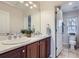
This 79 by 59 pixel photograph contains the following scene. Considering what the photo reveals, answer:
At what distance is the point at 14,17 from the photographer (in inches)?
104

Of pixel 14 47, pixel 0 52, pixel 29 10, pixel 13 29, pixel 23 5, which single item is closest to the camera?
pixel 0 52

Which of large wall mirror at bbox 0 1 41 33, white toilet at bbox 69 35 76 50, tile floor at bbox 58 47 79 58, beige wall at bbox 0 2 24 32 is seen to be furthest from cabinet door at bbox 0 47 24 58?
white toilet at bbox 69 35 76 50

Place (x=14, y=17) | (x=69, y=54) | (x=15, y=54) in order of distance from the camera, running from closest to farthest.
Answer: (x=15, y=54), (x=14, y=17), (x=69, y=54)

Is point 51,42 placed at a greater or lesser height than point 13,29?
lesser

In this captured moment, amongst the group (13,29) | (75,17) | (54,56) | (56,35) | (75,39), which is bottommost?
(54,56)

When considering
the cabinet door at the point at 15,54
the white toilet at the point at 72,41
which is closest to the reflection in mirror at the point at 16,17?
the cabinet door at the point at 15,54

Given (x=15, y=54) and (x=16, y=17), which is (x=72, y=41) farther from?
(x=15, y=54)

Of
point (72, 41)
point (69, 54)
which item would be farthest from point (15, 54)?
point (72, 41)

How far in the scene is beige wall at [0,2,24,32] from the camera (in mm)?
2354

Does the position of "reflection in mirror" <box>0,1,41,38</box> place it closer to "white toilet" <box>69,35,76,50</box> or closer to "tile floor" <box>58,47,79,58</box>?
"tile floor" <box>58,47,79,58</box>

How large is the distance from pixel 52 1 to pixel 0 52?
9.27ft

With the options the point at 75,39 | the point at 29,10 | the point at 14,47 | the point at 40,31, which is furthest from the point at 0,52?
the point at 75,39

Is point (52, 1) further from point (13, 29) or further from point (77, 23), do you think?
point (77, 23)

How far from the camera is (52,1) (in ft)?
11.9
